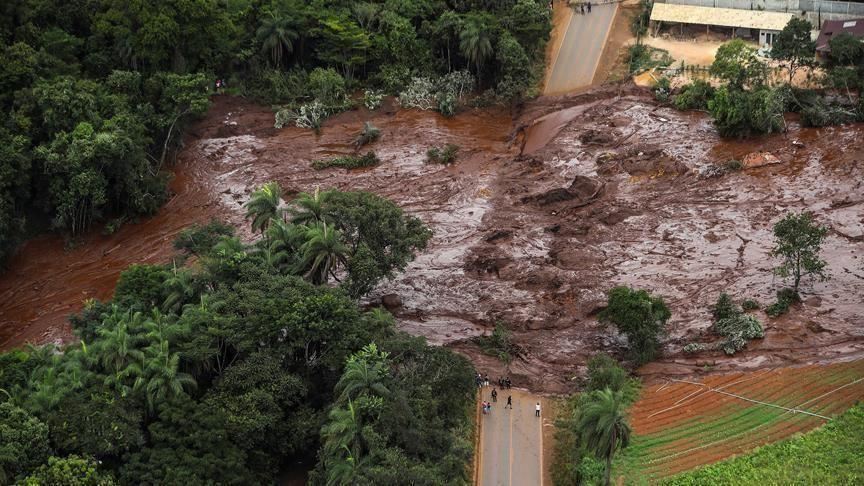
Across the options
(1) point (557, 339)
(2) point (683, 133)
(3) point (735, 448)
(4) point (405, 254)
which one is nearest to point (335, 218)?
(4) point (405, 254)

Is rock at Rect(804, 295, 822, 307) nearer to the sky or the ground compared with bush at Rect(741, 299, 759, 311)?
nearer to the ground

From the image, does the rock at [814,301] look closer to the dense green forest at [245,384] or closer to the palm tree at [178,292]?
the dense green forest at [245,384]

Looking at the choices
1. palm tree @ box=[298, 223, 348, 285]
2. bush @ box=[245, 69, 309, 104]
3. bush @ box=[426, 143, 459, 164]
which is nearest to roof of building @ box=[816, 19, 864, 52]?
bush @ box=[426, 143, 459, 164]

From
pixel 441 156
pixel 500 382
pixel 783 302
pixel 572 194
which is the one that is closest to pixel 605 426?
pixel 500 382

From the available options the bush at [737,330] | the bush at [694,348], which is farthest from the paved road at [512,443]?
the bush at [737,330]

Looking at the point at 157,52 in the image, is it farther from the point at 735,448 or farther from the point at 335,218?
the point at 735,448

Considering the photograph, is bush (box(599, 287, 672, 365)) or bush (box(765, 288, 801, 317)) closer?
bush (box(599, 287, 672, 365))

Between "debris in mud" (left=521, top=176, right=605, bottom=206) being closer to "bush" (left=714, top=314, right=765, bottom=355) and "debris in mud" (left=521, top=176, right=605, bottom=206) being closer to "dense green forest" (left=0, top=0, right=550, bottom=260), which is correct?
"dense green forest" (left=0, top=0, right=550, bottom=260)
